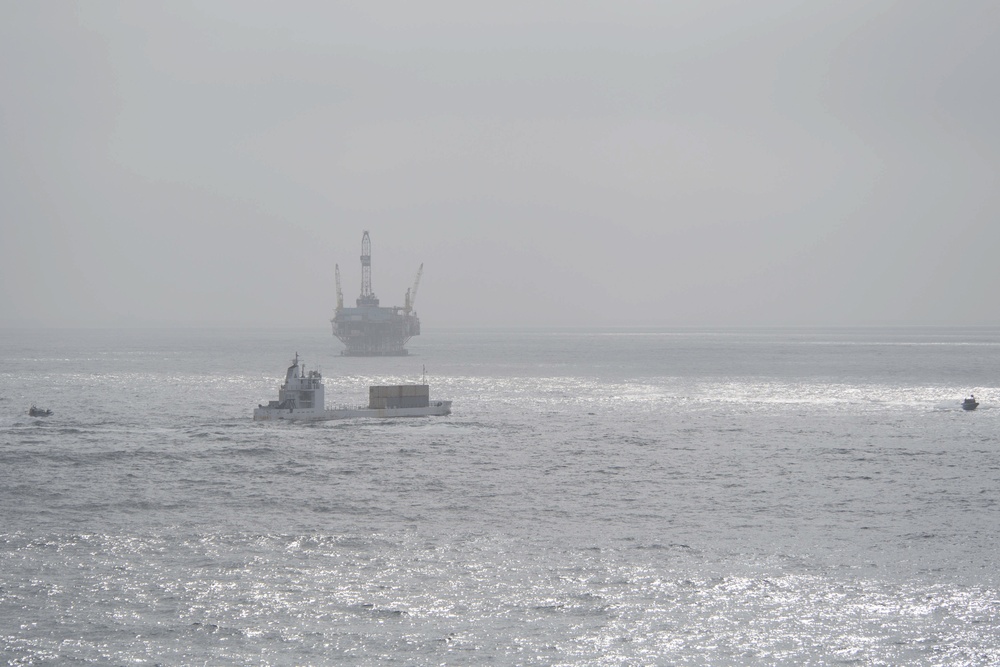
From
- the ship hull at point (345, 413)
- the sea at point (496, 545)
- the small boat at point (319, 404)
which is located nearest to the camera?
the sea at point (496, 545)

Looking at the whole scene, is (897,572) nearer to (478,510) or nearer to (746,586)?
(746,586)

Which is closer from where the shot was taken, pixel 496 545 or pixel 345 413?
pixel 496 545

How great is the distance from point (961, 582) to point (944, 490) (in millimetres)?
25059

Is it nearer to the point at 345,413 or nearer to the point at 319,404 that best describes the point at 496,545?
the point at 319,404

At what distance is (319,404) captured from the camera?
344ft

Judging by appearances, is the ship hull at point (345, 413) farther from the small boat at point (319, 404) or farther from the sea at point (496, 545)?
the sea at point (496, 545)

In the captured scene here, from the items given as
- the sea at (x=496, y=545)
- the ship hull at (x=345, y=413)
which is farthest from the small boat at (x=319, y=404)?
the sea at (x=496, y=545)

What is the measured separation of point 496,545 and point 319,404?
61.5 m

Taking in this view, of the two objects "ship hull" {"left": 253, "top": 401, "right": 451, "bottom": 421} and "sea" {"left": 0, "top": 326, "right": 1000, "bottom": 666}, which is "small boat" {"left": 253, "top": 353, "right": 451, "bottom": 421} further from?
"sea" {"left": 0, "top": 326, "right": 1000, "bottom": 666}

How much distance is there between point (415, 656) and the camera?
31547 millimetres

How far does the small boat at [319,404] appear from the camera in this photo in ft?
342

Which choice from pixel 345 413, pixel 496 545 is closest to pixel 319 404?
pixel 345 413

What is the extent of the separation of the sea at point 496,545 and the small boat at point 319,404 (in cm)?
A: 406

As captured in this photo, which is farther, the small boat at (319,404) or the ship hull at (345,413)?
the small boat at (319,404)
